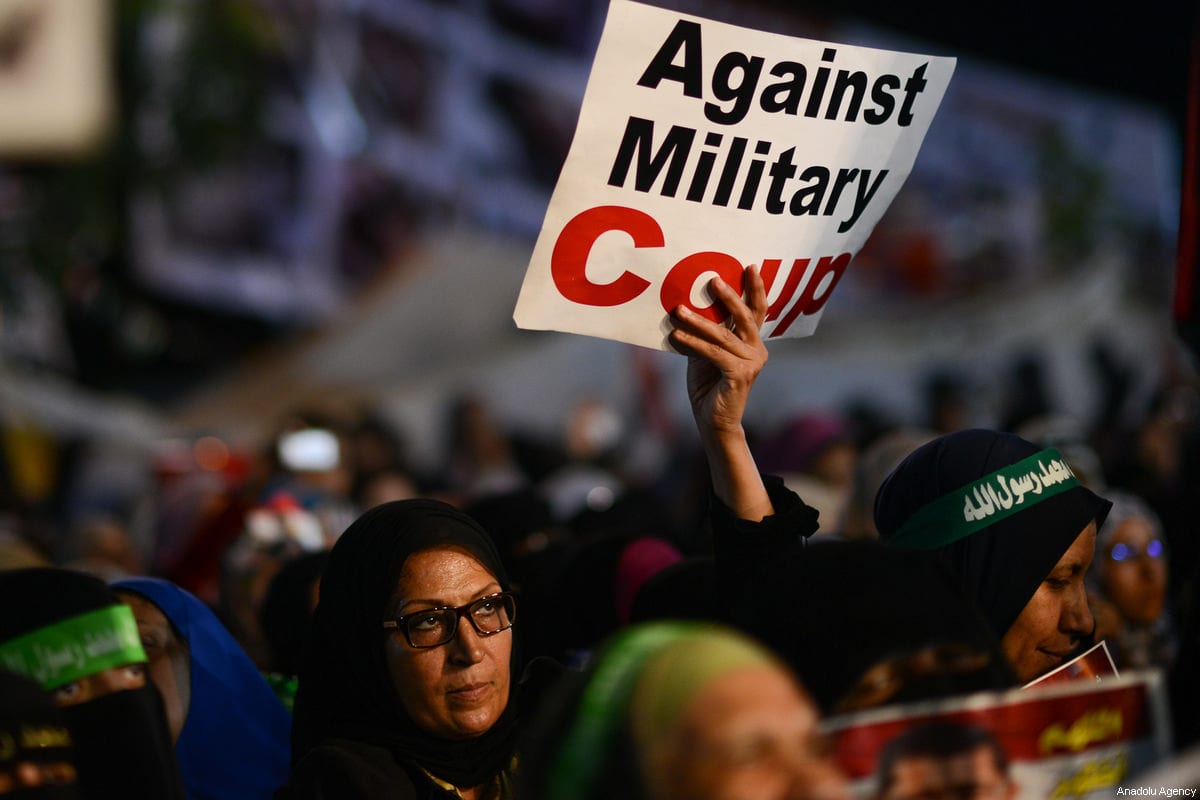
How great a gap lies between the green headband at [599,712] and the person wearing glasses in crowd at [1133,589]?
262 cm

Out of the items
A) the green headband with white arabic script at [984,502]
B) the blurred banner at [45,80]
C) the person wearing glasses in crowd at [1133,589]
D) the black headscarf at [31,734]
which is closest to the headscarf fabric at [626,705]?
the black headscarf at [31,734]

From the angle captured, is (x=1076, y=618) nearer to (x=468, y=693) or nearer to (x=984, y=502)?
(x=984, y=502)

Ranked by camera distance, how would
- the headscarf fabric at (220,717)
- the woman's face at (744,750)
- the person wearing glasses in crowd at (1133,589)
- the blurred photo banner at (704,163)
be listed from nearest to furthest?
the woman's face at (744,750)
the blurred photo banner at (704,163)
the headscarf fabric at (220,717)
the person wearing glasses in crowd at (1133,589)

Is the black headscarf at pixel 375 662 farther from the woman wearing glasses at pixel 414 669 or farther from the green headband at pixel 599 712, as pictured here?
the green headband at pixel 599 712

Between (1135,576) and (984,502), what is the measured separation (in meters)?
1.59

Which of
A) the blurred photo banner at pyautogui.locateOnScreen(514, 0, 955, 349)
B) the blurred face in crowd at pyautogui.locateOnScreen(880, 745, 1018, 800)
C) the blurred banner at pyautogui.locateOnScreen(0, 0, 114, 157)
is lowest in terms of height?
the blurred face in crowd at pyautogui.locateOnScreen(880, 745, 1018, 800)

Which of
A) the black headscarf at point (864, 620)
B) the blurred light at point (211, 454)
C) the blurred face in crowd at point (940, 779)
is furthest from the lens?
the blurred light at point (211, 454)

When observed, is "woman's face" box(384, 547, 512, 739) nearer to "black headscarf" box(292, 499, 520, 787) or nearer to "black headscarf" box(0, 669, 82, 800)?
"black headscarf" box(292, 499, 520, 787)

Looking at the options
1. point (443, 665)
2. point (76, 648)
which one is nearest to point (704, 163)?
point (443, 665)

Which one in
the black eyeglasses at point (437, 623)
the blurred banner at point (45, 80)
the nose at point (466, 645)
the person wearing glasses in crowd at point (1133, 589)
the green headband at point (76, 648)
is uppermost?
the blurred banner at point (45, 80)

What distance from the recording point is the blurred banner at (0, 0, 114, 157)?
6359 millimetres

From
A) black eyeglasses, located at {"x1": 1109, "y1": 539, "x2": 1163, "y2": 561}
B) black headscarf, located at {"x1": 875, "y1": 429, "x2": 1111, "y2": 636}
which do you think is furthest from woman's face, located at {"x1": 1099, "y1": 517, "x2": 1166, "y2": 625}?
black headscarf, located at {"x1": 875, "y1": 429, "x2": 1111, "y2": 636}

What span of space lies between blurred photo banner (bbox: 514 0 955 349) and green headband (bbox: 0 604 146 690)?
966 millimetres

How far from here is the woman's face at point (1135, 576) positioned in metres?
4.16
